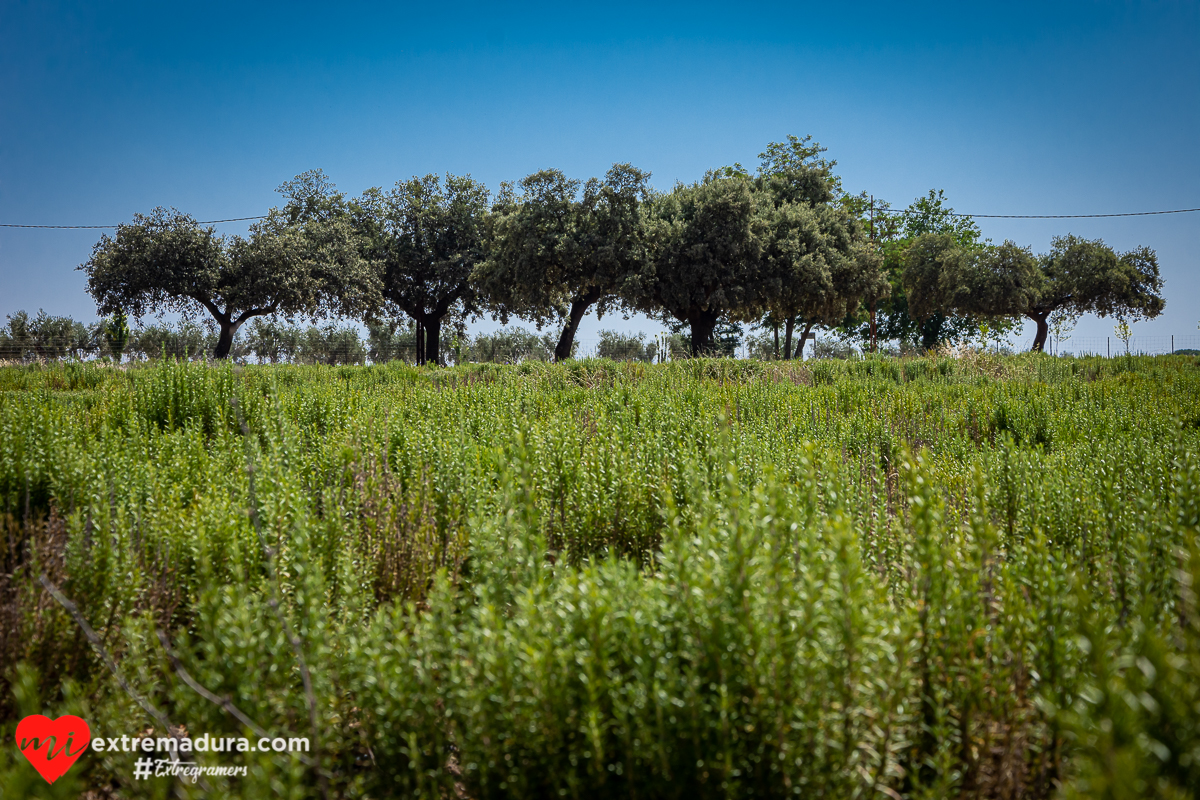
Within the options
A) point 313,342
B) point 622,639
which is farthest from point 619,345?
point 622,639

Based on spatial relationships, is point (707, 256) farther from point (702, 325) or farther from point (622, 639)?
point (622, 639)

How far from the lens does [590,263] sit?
27719 millimetres

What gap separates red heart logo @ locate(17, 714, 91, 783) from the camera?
4.91 feet

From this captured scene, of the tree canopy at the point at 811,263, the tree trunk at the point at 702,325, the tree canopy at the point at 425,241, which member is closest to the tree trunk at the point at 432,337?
the tree canopy at the point at 425,241

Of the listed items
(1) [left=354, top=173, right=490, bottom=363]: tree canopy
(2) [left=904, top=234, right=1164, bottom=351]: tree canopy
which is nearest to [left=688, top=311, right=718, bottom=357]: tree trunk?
(1) [left=354, top=173, right=490, bottom=363]: tree canopy

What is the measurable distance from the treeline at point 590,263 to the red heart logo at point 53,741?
2564 cm

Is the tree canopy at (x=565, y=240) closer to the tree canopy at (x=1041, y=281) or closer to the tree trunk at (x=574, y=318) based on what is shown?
the tree trunk at (x=574, y=318)

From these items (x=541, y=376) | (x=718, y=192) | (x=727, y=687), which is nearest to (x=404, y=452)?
(x=727, y=687)

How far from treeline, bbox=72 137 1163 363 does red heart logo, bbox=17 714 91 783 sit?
2564 cm

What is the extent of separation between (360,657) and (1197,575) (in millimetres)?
1742

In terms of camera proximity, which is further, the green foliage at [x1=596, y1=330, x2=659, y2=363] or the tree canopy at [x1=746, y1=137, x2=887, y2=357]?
the green foliage at [x1=596, y1=330, x2=659, y2=363]

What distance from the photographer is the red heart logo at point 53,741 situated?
1495 mm

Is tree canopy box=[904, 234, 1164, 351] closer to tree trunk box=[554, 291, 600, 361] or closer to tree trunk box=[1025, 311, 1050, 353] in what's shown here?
tree trunk box=[1025, 311, 1050, 353]

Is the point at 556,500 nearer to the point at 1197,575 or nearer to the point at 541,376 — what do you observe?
the point at 1197,575
